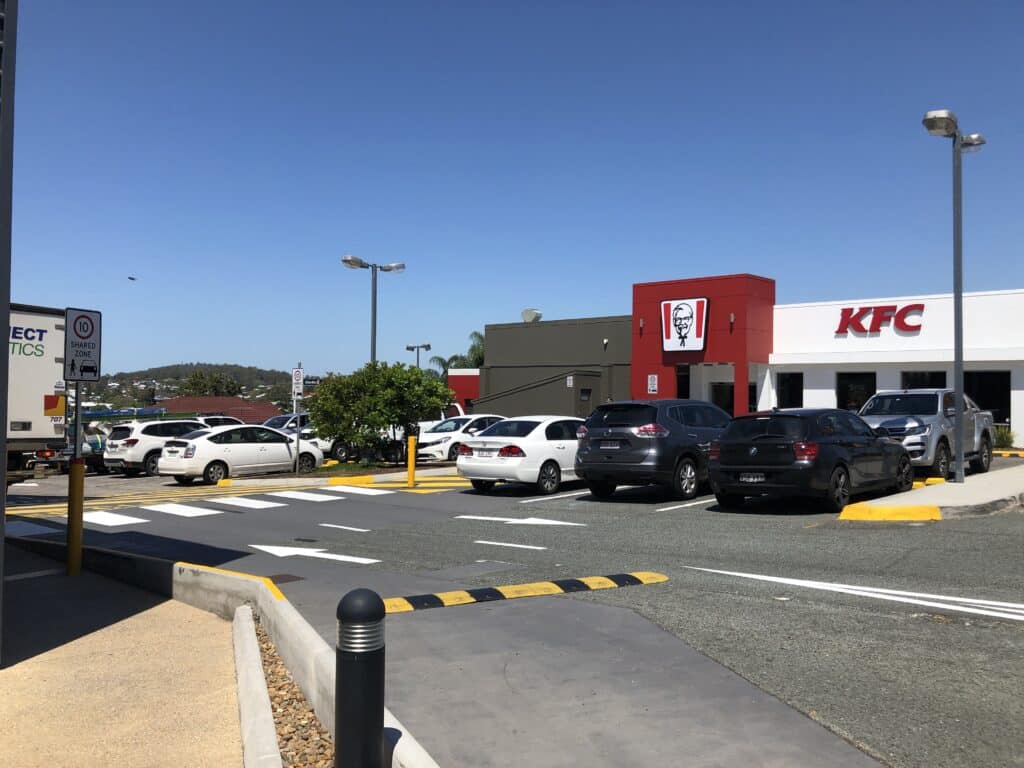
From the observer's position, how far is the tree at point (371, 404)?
24672mm

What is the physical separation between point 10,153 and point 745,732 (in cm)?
591

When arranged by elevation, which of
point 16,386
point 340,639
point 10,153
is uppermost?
point 10,153

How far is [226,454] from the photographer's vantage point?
73.5ft

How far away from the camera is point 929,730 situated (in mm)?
4520

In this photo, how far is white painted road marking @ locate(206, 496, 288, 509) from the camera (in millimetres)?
16406

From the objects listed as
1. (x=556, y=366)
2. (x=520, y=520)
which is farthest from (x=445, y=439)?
(x=556, y=366)

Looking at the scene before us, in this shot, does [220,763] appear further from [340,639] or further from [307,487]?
[307,487]

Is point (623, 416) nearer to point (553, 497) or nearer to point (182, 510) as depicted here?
point (553, 497)

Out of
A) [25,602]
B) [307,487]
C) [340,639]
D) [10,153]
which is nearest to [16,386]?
[307,487]

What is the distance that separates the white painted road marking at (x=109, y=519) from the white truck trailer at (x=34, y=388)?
2779 mm

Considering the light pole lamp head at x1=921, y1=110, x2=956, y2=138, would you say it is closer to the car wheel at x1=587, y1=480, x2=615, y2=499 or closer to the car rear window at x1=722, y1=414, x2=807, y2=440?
the car rear window at x1=722, y1=414, x2=807, y2=440

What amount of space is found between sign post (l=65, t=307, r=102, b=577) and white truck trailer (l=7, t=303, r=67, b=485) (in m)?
8.43

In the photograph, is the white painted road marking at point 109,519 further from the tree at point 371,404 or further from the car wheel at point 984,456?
the car wheel at point 984,456

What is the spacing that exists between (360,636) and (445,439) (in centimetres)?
2341
